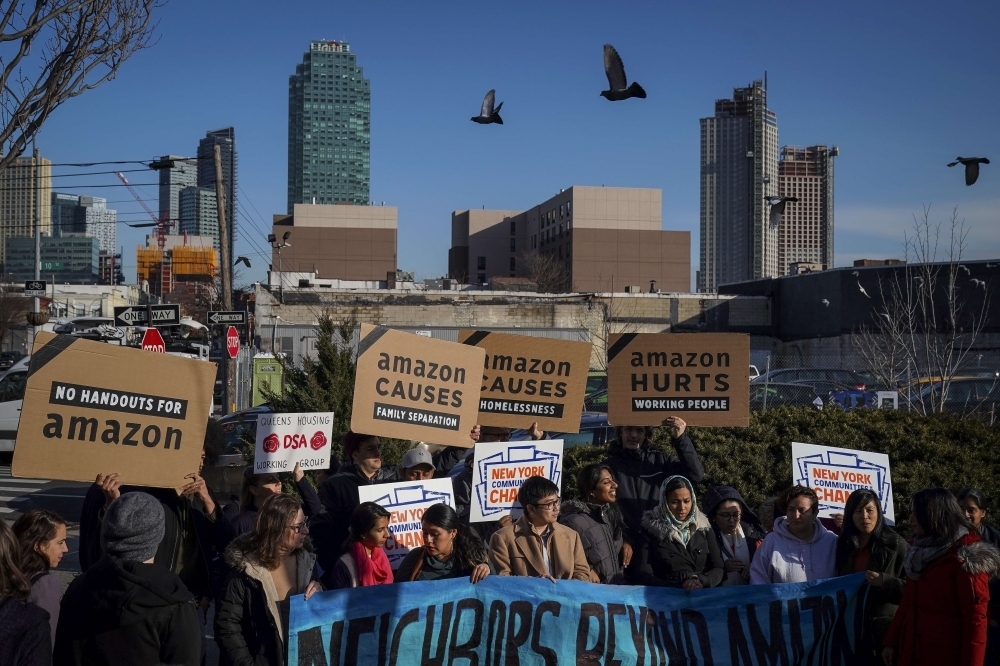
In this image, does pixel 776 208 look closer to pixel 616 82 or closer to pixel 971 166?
pixel 971 166

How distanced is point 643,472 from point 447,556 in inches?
81.8

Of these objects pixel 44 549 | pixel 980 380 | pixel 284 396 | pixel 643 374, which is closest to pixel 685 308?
pixel 980 380

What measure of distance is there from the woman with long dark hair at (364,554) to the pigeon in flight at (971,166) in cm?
1506

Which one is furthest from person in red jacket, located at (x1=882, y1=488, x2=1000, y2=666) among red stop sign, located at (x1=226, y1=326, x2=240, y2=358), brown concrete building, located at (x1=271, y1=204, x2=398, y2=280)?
brown concrete building, located at (x1=271, y1=204, x2=398, y2=280)

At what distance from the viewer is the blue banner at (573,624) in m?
5.40

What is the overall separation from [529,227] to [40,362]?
11211 centimetres

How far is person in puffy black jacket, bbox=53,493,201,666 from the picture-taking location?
3.80m

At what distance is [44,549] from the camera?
4625 mm

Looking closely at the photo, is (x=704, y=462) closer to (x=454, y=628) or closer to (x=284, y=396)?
(x=454, y=628)

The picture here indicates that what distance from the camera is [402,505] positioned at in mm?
6395

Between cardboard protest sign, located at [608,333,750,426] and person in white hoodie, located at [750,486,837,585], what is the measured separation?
1.66 meters

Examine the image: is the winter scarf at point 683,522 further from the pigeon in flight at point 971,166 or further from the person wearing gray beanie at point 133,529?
the pigeon in flight at point 971,166

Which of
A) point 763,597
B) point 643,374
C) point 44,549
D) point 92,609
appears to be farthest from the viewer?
point 643,374

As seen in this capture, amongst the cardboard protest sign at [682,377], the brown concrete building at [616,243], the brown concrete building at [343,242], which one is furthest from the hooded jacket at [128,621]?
the brown concrete building at [343,242]
